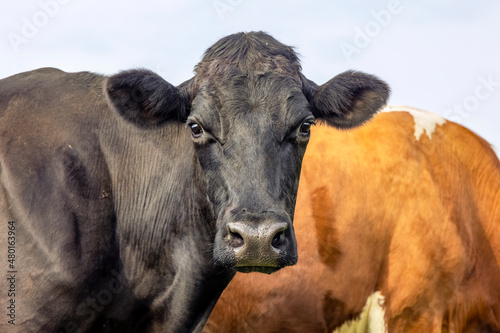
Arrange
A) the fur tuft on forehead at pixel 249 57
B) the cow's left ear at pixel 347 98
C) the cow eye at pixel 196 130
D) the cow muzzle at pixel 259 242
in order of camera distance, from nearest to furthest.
Result: 1. the cow muzzle at pixel 259 242
2. the cow eye at pixel 196 130
3. the fur tuft on forehead at pixel 249 57
4. the cow's left ear at pixel 347 98

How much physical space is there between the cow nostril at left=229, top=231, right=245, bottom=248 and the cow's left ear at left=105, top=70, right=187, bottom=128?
131cm

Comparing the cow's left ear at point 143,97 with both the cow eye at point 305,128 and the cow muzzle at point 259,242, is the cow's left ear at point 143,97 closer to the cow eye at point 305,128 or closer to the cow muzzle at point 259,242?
the cow eye at point 305,128

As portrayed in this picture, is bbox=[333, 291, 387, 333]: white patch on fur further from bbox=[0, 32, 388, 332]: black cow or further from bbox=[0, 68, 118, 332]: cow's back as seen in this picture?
bbox=[0, 68, 118, 332]: cow's back

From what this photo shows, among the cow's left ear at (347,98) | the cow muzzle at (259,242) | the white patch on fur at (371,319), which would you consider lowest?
the white patch on fur at (371,319)

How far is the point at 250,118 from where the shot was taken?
14.4ft

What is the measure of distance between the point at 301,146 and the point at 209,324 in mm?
3374

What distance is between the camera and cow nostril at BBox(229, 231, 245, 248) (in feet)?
13.1

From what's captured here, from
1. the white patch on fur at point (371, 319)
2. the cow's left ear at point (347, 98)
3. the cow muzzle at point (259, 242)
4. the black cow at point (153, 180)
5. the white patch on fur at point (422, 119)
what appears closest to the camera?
the cow muzzle at point (259, 242)

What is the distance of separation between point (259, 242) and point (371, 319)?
4349 millimetres

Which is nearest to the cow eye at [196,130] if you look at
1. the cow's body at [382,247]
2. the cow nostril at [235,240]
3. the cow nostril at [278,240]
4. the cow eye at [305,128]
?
the cow eye at [305,128]

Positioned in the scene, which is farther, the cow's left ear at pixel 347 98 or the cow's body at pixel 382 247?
the cow's body at pixel 382 247

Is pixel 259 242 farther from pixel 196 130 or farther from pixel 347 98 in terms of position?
pixel 347 98

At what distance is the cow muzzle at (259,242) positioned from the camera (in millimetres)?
3914

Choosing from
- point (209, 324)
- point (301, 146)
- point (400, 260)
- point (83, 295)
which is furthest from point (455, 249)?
point (83, 295)
